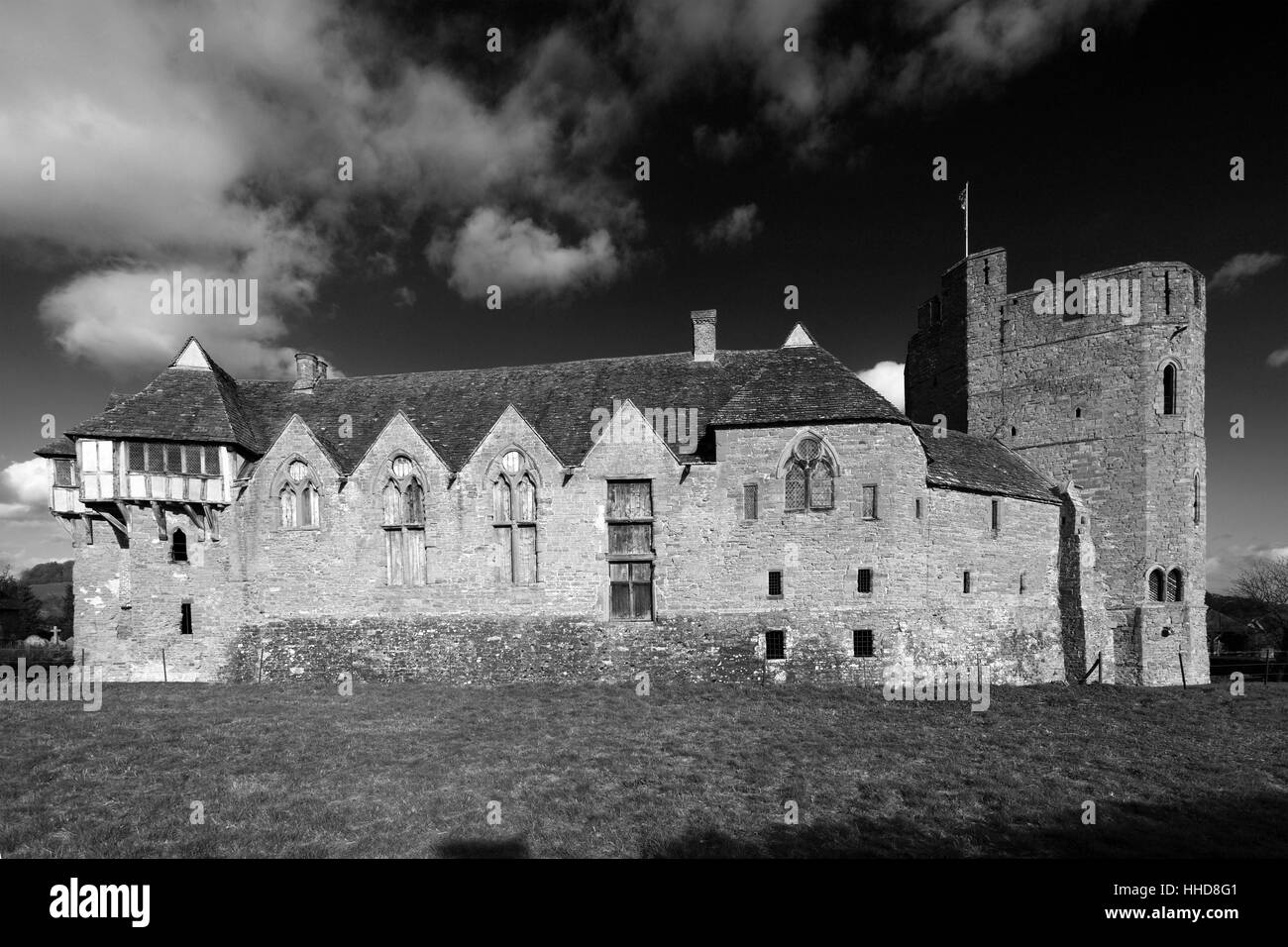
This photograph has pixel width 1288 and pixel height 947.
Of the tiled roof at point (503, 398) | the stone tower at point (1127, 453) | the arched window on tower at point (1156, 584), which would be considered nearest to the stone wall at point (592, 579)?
the tiled roof at point (503, 398)

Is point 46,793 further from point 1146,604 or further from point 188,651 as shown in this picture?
point 1146,604

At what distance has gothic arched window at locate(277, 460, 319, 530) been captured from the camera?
2286 cm

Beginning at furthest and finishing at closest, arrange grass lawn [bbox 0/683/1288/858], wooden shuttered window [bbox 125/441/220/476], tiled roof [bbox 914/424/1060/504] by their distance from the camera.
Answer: wooden shuttered window [bbox 125/441/220/476] < tiled roof [bbox 914/424/1060/504] < grass lawn [bbox 0/683/1288/858]

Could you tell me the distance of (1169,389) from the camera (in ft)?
75.3

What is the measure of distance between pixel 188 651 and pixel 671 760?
20.6 meters

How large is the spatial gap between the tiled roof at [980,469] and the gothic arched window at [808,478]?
3682mm

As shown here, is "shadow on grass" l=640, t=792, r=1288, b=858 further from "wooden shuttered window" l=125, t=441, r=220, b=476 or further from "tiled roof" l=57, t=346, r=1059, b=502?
"wooden shuttered window" l=125, t=441, r=220, b=476

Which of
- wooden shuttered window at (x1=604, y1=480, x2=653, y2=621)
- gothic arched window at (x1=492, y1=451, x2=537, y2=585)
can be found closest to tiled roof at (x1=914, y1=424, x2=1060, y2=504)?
wooden shuttered window at (x1=604, y1=480, x2=653, y2=621)

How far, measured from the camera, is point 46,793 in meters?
10.5

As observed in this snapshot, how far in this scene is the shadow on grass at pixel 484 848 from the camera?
8.23 meters

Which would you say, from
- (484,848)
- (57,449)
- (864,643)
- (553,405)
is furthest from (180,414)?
(864,643)

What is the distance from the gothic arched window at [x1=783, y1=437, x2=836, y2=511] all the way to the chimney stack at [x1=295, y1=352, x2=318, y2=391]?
22297 millimetres

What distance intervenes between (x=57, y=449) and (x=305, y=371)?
933 centimetres
